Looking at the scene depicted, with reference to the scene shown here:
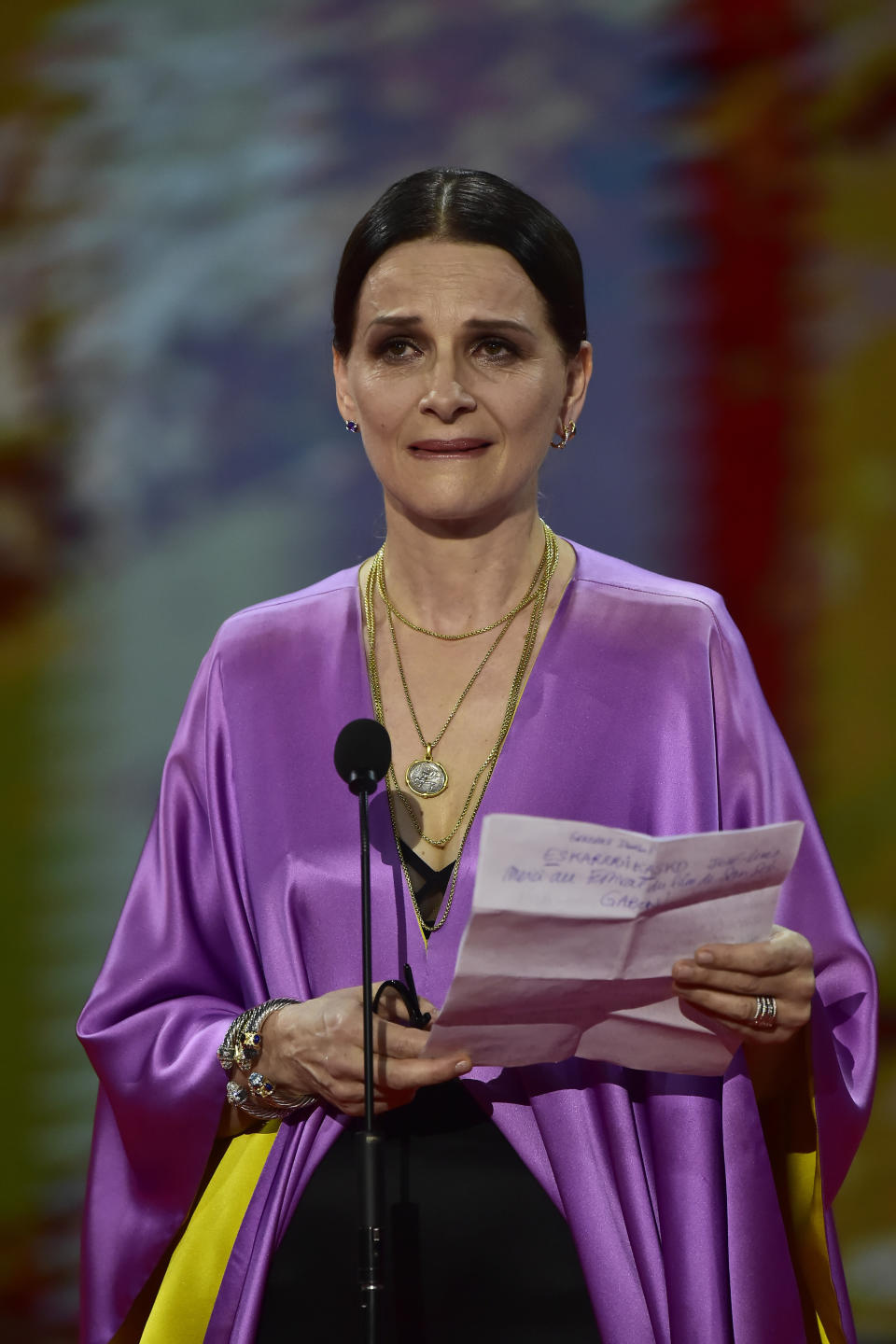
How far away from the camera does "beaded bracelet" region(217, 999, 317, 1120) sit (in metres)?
1.53

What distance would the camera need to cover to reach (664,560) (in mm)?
2900

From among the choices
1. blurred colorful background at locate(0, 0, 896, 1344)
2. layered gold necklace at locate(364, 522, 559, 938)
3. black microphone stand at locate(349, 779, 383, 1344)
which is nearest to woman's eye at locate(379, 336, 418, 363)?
layered gold necklace at locate(364, 522, 559, 938)

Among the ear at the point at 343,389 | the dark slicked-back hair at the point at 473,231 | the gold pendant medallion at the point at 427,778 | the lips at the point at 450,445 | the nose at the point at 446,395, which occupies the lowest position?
the gold pendant medallion at the point at 427,778

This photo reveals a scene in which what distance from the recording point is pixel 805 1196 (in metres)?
1.58

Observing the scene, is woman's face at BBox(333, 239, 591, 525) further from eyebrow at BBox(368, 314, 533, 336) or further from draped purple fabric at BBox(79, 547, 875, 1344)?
draped purple fabric at BBox(79, 547, 875, 1344)

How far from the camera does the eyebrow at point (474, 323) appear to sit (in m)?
1.68

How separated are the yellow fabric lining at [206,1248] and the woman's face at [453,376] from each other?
2.40 feet

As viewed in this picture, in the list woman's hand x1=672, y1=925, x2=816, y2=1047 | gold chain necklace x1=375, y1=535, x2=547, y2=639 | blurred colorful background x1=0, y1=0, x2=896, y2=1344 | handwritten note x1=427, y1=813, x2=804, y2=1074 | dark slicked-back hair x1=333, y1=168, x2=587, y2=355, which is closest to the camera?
handwritten note x1=427, y1=813, x2=804, y2=1074

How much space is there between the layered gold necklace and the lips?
22 centimetres

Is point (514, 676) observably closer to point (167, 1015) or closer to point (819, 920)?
point (819, 920)

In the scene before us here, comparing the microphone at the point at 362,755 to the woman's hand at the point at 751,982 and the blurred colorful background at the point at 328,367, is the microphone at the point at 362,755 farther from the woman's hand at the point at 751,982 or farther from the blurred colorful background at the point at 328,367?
the blurred colorful background at the point at 328,367

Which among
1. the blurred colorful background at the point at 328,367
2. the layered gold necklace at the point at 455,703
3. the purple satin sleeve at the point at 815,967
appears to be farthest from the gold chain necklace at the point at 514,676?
the blurred colorful background at the point at 328,367

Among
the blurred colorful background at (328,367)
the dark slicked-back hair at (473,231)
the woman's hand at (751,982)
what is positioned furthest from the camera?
the blurred colorful background at (328,367)

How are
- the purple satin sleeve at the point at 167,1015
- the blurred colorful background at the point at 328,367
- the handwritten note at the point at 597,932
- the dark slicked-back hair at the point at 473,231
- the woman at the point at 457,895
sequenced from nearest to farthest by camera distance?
the handwritten note at the point at 597,932
the woman at the point at 457,895
the purple satin sleeve at the point at 167,1015
the dark slicked-back hair at the point at 473,231
the blurred colorful background at the point at 328,367
